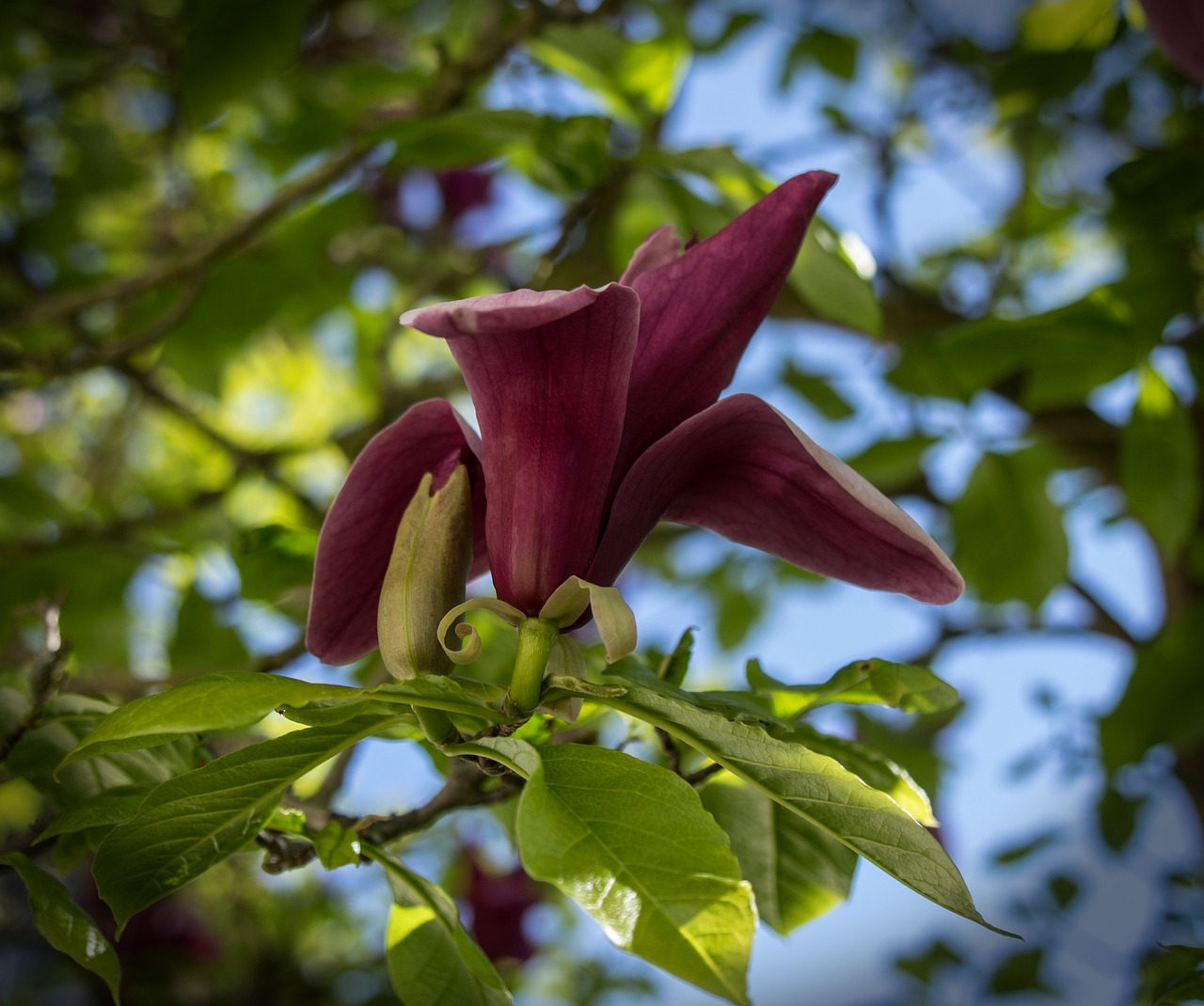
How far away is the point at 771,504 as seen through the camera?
21.6 inches

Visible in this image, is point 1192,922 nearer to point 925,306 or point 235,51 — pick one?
point 925,306

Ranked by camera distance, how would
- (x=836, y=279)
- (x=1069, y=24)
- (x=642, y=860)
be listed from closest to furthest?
1. (x=642, y=860)
2. (x=836, y=279)
3. (x=1069, y=24)

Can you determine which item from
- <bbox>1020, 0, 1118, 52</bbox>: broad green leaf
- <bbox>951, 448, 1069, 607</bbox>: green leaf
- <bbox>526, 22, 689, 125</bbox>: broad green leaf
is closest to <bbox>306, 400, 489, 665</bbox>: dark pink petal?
<bbox>526, 22, 689, 125</bbox>: broad green leaf

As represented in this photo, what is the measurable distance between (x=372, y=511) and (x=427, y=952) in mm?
251

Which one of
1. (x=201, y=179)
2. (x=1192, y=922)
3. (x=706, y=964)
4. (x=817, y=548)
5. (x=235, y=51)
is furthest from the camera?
(x=201, y=179)

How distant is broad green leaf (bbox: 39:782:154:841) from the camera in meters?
0.48

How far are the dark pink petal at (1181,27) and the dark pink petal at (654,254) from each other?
0.74 meters

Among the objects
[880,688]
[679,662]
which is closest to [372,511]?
[679,662]

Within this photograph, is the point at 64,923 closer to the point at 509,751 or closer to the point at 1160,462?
the point at 509,751

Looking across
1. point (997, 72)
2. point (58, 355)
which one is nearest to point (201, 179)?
point (58, 355)

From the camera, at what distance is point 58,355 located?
1.22 m

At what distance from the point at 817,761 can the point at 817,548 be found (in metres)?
0.14

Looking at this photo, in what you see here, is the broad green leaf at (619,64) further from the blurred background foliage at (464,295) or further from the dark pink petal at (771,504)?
the dark pink petal at (771,504)

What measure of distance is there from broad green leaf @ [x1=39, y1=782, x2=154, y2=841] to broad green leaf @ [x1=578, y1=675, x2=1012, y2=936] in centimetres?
25
